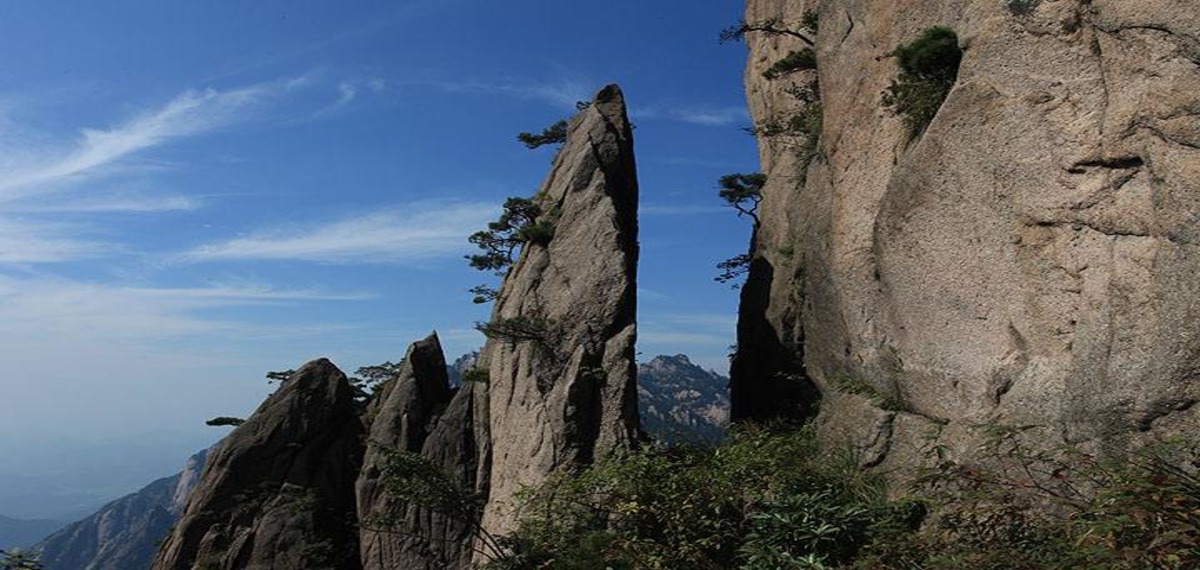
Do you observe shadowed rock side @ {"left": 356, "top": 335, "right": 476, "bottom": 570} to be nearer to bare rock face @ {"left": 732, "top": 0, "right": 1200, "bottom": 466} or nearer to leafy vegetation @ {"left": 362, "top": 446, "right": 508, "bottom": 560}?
leafy vegetation @ {"left": 362, "top": 446, "right": 508, "bottom": 560}

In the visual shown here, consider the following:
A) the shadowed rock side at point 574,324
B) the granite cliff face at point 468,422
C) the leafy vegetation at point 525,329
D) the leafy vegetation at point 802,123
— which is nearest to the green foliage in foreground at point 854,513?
the shadowed rock side at point 574,324

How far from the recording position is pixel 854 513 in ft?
39.2

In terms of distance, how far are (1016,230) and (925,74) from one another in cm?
440

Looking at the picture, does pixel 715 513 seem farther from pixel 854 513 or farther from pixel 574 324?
pixel 574 324

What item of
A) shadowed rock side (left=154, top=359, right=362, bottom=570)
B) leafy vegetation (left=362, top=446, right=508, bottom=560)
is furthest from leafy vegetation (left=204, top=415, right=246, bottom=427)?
leafy vegetation (left=362, top=446, right=508, bottom=560)

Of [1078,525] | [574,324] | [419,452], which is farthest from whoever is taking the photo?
[419,452]

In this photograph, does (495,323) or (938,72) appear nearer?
(938,72)

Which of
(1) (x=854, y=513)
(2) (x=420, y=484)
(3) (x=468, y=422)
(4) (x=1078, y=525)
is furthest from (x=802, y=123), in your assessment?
(4) (x=1078, y=525)

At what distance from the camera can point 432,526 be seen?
28.1 meters

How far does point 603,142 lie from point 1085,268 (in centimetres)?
2038

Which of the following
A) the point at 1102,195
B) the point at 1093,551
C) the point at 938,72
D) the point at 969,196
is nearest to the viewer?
the point at 1093,551

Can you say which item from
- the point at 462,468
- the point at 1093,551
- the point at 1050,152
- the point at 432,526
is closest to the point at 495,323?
the point at 462,468

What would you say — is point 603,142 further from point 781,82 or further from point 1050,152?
point 1050,152

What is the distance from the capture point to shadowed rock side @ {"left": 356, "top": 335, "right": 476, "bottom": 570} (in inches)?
1088
